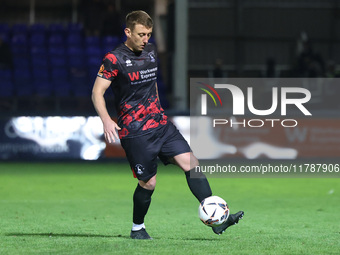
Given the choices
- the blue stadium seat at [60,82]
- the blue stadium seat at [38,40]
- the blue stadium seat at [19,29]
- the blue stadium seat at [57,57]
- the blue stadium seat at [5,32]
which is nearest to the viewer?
the blue stadium seat at [60,82]

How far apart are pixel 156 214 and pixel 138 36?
10.1ft

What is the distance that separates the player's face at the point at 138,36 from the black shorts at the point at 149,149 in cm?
79

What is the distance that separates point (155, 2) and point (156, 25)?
93cm

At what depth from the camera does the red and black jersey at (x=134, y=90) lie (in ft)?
21.7

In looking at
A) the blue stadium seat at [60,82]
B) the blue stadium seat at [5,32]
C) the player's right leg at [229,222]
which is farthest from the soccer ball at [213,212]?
the blue stadium seat at [5,32]

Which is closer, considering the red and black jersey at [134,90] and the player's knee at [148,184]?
the red and black jersey at [134,90]

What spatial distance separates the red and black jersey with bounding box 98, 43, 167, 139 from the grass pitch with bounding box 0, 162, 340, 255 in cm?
106

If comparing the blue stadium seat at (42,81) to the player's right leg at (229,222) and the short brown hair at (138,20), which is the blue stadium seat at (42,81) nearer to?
the short brown hair at (138,20)

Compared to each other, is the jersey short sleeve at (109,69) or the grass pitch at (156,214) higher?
the jersey short sleeve at (109,69)

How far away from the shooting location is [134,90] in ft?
21.9

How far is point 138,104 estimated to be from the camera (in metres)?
6.71

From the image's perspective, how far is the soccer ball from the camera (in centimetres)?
654

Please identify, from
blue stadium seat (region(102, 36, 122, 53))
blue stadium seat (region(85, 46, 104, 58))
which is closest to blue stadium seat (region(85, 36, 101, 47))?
blue stadium seat (region(102, 36, 122, 53))

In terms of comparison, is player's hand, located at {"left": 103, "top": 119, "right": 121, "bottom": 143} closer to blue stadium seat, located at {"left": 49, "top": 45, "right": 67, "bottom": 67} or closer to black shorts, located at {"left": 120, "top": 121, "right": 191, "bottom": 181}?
black shorts, located at {"left": 120, "top": 121, "right": 191, "bottom": 181}
